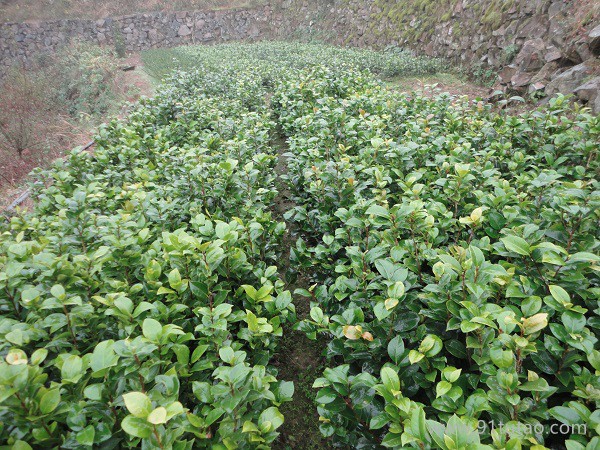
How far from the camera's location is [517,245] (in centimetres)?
155

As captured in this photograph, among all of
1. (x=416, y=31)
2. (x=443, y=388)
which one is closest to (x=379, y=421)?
(x=443, y=388)

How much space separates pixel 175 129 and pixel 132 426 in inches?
149

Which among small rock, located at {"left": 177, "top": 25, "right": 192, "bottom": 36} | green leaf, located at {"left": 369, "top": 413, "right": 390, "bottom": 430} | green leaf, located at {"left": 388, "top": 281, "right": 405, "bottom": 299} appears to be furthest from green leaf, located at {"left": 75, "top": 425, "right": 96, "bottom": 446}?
small rock, located at {"left": 177, "top": 25, "right": 192, "bottom": 36}

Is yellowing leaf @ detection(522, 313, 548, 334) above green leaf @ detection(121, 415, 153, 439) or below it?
above

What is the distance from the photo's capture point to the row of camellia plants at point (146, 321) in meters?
1.16

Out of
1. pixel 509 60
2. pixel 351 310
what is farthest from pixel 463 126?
pixel 509 60

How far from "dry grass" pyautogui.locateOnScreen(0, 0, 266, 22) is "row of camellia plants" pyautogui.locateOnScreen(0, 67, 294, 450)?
25.6 metres

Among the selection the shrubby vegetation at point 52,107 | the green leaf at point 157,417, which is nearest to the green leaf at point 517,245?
the green leaf at point 157,417

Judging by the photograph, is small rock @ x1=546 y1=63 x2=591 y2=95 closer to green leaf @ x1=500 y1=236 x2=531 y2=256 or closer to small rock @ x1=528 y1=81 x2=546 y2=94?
small rock @ x1=528 y1=81 x2=546 y2=94

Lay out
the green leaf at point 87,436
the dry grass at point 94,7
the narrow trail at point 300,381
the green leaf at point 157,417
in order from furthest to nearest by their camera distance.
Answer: the dry grass at point 94,7 → the narrow trail at point 300,381 → the green leaf at point 87,436 → the green leaf at point 157,417

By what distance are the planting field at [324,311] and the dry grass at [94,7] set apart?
2546cm

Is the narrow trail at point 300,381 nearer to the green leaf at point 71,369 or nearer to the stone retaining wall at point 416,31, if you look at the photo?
the green leaf at point 71,369

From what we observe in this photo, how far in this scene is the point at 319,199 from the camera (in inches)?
102

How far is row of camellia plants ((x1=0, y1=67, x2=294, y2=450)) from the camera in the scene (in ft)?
3.79
